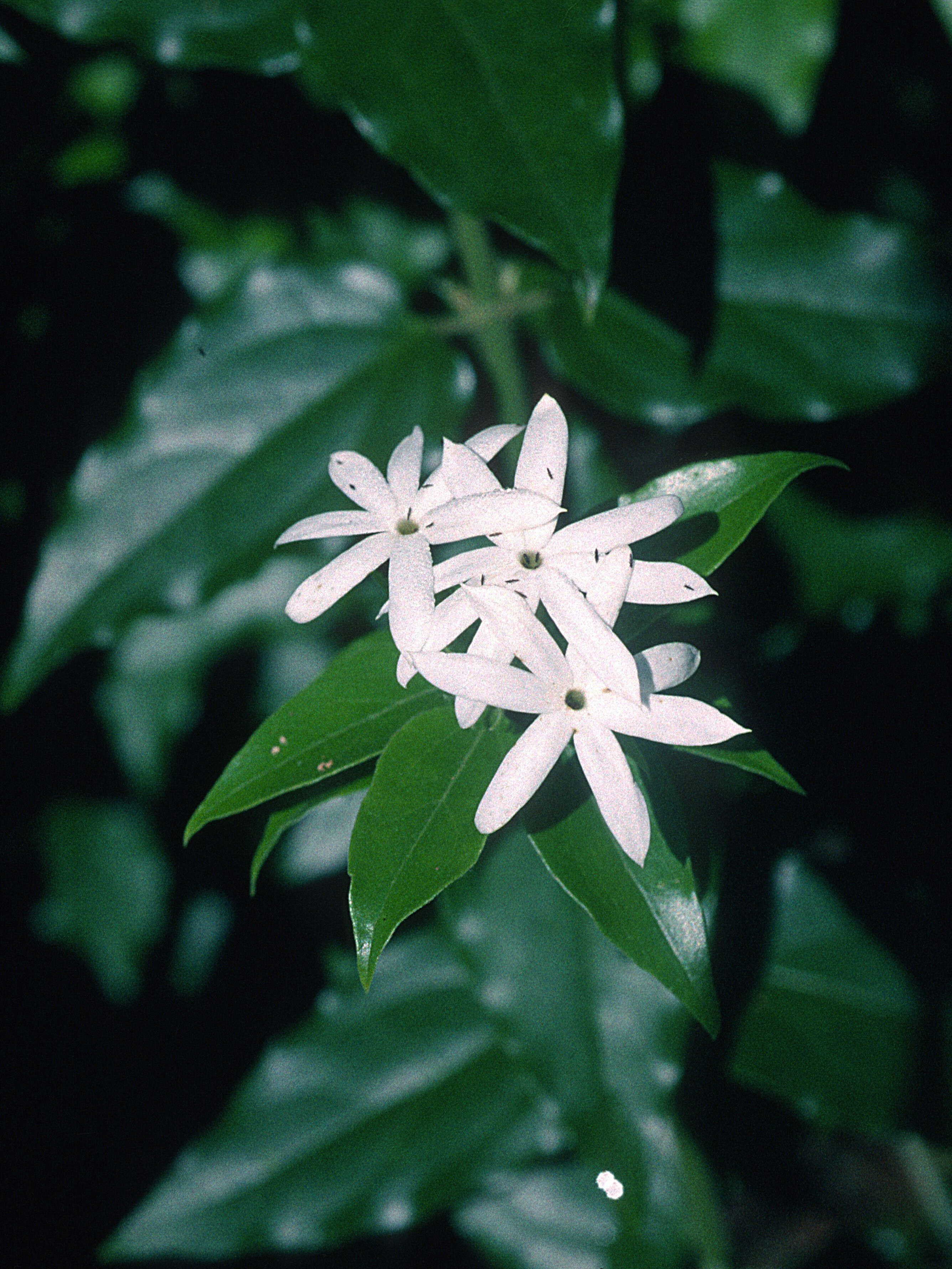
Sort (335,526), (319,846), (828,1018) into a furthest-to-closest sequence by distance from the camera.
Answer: (319,846) → (828,1018) → (335,526)

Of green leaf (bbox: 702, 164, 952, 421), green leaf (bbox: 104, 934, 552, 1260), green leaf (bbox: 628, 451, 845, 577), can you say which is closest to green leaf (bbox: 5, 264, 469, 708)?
green leaf (bbox: 702, 164, 952, 421)

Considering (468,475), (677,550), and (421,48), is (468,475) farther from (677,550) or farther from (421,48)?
(421,48)

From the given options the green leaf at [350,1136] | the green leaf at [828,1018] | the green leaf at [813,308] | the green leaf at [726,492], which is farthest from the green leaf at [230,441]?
the green leaf at [828,1018]

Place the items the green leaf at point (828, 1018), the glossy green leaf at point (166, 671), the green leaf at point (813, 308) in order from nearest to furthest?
the green leaf at point (813, 308)
the green leaf at point (828, 1018)
the glossy green leaf at point (166, 671)

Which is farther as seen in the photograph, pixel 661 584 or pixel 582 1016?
pixel 582 1016

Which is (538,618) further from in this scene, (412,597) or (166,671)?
(166,671)

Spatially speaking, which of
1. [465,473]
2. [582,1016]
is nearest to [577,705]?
[465,473]

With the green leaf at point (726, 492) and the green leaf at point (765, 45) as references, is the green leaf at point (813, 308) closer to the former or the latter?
the green leaf at point (765, 45)
